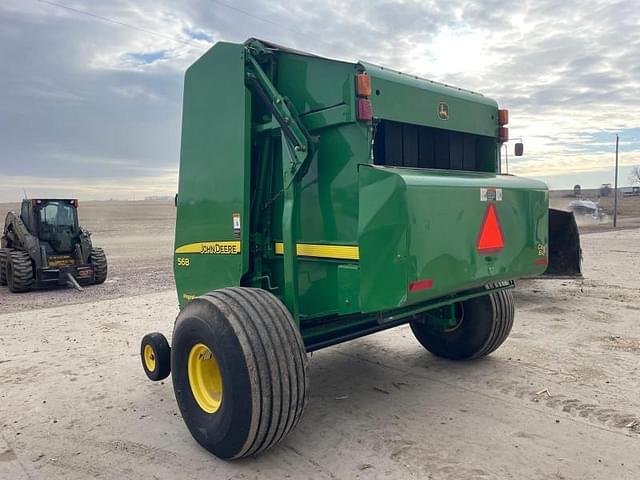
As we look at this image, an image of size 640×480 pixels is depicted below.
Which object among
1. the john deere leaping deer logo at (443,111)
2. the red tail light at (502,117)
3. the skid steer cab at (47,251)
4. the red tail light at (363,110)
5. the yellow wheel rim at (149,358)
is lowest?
the yellow wheel rim at (149,358)

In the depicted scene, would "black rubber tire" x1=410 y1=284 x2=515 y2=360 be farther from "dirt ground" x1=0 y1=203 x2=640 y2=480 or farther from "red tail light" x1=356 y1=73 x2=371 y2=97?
"red tail light" x1=356 y1=73 x2=371 y2=97

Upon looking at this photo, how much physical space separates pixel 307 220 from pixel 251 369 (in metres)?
1.11

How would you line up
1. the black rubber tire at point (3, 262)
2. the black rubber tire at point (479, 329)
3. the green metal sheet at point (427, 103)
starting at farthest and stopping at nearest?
the black rubber tire at point (3, 262) → the black rubber tire at point (479, 329) → the green metal sheet at point (427, 103)

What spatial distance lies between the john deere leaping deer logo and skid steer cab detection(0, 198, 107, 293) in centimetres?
993

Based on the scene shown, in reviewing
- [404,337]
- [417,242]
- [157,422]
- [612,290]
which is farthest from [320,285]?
[612,290]

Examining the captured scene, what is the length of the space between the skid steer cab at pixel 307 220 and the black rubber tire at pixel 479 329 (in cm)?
53

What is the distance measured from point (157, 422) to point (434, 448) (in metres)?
2.07

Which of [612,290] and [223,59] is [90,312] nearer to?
[223,59]

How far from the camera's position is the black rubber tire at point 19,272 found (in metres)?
11.2

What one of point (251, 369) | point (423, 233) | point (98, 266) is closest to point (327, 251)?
point (423, 233)

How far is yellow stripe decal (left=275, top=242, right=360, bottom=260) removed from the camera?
3.38 meters

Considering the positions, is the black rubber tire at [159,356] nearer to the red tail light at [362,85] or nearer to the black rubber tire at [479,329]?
the black rubber tire at [479,329]

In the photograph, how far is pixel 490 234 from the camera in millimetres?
3713

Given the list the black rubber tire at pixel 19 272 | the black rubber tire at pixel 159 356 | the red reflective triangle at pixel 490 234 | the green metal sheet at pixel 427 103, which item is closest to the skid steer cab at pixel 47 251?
the black rubber tire at pixel 19 272
